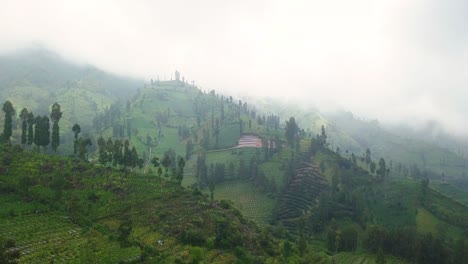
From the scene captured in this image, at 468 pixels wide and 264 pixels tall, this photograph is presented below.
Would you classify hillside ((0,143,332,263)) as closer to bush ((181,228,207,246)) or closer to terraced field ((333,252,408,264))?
bush ((181,228,207,246))

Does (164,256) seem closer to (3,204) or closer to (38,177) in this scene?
(3,204)

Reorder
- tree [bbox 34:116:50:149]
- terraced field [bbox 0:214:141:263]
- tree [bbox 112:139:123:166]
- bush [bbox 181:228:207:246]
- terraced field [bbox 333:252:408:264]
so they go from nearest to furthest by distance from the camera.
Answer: terraced field [bbox 0:214:141:263], bush [bbox 181:228:207:246], terraced field [bbox 333:252:408:264], tree [bbox 34:116:50:149], tree [bbox 112:139:123:166]

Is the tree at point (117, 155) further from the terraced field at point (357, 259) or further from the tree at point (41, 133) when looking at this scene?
the terraced field at point (357, 259)

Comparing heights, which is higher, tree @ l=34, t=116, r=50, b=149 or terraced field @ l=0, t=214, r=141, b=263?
tree @ l=34, t=116, r=50, b=149

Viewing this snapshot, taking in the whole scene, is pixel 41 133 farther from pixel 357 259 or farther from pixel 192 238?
pixel 357 259

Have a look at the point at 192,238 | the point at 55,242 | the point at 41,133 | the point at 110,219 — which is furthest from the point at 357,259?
the point at 41,133

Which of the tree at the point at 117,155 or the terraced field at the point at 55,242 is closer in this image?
the terraced field at the point at 55,242

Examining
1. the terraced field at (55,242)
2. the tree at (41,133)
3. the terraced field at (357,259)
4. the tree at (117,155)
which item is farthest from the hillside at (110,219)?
the terraced field at (357,259)

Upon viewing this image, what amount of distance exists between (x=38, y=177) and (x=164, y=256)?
61.1 metres

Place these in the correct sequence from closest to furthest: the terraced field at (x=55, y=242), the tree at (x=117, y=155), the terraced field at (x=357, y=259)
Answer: the terraced field at (x=55, y=242) < the terraced field at (x=357, y=259) < the tree at (x=117, y=155)

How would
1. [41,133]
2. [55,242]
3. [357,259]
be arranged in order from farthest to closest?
[41,133] → [357,259] → [55,242]

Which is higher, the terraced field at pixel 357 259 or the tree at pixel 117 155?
the tree at pixel 117 155

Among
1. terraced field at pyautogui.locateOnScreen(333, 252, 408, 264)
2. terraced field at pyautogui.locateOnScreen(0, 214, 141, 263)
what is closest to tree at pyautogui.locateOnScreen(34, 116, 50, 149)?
terraced field at pyautogui.locateOnScreen(0, 214, 141, 263)

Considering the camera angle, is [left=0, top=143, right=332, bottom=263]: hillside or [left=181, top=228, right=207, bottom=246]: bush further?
[left=181, top=228, right=207, bottom=246]: bush
